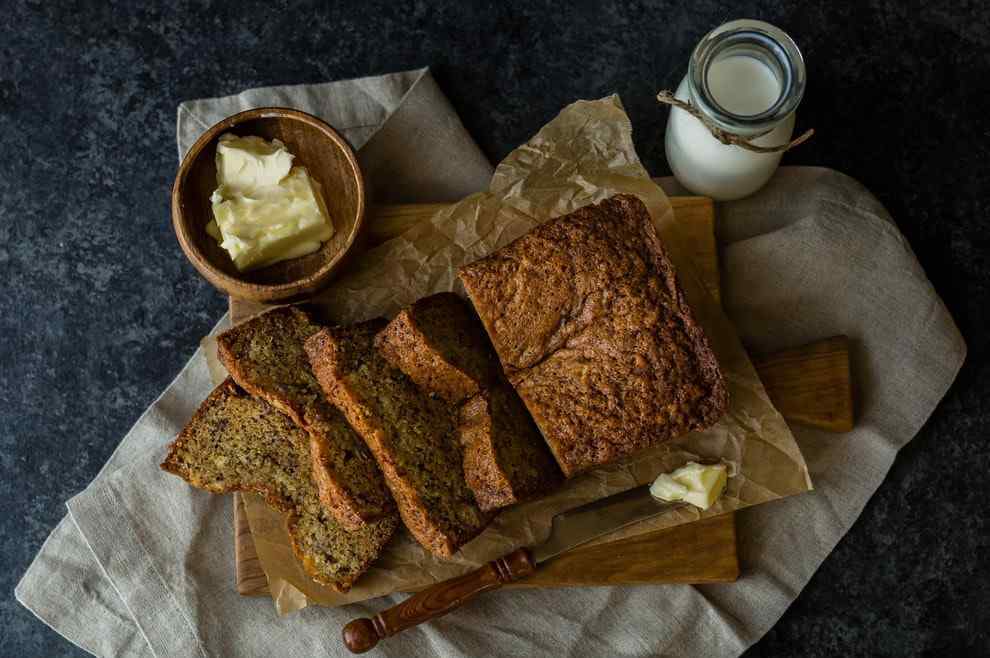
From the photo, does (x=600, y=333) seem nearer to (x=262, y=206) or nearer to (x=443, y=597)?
(x=443, y=597)

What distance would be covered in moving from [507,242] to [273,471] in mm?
1344

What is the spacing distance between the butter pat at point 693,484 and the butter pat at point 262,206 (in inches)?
66.5

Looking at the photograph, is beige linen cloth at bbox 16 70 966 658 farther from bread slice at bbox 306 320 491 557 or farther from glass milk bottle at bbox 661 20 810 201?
bread slice at bbox 306 320 491 557

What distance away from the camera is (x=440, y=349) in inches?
138

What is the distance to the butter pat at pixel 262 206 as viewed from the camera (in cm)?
362

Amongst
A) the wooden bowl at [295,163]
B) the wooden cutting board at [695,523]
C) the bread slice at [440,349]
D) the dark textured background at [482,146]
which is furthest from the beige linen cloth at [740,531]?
the bread slice at [440,349]

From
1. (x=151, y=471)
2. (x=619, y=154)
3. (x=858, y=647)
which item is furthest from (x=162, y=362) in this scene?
(x=858, y=647)

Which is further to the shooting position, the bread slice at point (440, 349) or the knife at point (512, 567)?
the knife at point (512, 567)

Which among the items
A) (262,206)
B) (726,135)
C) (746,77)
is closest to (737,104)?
(746,77)

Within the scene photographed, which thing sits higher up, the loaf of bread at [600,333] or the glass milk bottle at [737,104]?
the glass milk bottle at [737,104]

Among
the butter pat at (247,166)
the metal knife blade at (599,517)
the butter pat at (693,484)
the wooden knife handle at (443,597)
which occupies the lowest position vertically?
the wooden knife handle at (443,597)

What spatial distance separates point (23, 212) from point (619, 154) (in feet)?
8.99

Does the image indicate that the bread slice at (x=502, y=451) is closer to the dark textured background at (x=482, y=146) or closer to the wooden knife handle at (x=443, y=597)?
the wooden knife handle at (x=443, y=597)

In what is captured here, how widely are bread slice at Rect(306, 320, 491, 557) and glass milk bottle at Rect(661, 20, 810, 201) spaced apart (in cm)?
146
